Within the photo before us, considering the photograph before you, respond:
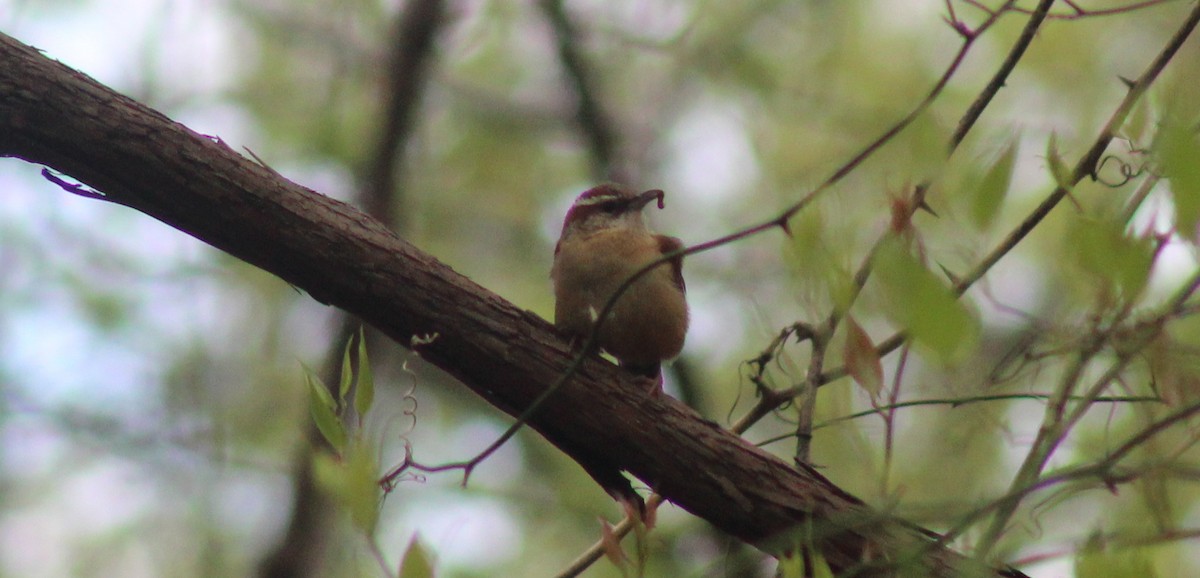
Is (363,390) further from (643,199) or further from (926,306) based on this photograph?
(643,199)

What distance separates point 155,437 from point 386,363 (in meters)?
1.76

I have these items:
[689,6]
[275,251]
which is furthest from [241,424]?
[275,251]

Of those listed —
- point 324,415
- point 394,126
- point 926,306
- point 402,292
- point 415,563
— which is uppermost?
point 394,126

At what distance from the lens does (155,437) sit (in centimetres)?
713

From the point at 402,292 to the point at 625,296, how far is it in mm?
1074

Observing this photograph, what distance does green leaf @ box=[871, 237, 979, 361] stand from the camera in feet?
5.20

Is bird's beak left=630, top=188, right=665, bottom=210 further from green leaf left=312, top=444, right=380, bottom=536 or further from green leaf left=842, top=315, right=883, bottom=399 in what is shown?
green leaf left=312, top=444, right=380, bottom=536

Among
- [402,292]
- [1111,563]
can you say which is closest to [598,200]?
[402,292]

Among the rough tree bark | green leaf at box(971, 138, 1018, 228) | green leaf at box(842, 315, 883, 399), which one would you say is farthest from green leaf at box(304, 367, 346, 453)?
green leaf at box(971, 138, 1018, 228)

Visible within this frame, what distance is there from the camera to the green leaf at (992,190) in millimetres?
1897

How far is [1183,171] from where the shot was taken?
165 centimetres

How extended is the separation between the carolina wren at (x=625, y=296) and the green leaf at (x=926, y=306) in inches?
79.4

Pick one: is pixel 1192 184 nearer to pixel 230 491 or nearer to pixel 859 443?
pixel 859 443

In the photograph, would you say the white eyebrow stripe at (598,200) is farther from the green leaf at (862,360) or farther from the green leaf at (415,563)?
the green leaf at (415,563)
